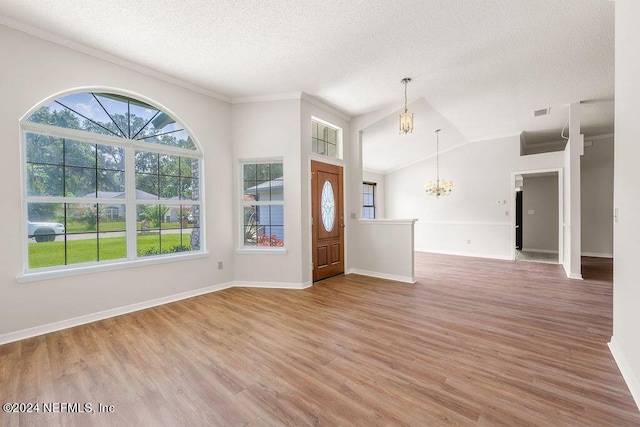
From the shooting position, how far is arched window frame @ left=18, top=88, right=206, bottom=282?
2727 mm

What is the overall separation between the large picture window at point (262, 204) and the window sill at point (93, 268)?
0.94 metres

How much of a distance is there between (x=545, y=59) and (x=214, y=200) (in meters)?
4.85

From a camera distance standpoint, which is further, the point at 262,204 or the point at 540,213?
the point at 540,213

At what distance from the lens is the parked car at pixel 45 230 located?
2.80 meters

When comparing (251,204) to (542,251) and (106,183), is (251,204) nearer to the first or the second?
(106,183)

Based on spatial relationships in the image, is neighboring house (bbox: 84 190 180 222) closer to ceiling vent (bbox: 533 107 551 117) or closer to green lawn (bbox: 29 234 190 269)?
green lawn (bbox: 29 234 190 269)

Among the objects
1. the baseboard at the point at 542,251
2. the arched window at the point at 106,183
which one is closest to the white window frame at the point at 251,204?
the arched window at the point at 106,183

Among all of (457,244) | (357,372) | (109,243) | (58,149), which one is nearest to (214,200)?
(109,243)

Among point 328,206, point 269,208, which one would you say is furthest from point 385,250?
point 269,208

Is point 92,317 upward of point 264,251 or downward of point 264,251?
downward

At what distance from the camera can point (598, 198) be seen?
691 centimetres

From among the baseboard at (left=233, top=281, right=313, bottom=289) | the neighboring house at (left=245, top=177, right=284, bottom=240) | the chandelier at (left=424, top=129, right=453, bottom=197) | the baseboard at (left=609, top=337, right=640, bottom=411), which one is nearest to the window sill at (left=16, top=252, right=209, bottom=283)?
the baseboard at (left=233, top=281, right=313, bottom=289)

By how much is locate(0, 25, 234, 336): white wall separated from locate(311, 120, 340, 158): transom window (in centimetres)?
166

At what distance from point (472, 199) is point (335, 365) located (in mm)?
6851
